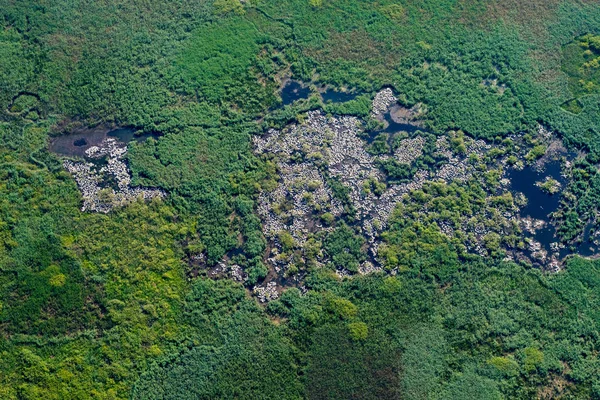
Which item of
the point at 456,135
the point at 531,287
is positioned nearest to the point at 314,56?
the point at 456,135

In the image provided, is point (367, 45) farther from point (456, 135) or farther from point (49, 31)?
point (49, 31)

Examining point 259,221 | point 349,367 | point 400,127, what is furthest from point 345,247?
point 400,127

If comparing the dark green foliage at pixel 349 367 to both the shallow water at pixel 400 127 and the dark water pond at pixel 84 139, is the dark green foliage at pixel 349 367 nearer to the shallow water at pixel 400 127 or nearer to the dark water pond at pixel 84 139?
the shallow water at pixel 400 127

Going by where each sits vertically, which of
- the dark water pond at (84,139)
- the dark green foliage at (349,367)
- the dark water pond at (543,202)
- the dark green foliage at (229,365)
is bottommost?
the dark green foliage at (229,365)

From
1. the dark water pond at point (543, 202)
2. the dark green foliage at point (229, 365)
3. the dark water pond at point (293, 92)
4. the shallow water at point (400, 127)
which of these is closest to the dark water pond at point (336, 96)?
the dark water pond at point (293, 92)

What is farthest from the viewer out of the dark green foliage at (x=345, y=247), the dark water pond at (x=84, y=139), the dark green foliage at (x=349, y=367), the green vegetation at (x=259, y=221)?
the dark water pond at (x=84, y=139)
